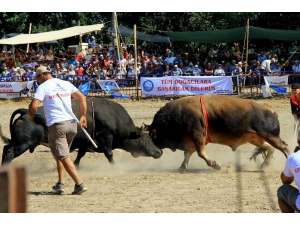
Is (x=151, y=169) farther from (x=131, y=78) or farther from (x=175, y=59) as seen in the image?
(x=175, y=59)

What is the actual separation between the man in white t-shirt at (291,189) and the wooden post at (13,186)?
326 centimetres

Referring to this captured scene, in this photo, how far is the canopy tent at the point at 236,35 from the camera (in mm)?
26438

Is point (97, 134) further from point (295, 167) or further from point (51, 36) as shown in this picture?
point (51, 36)

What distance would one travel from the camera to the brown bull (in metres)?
10.4

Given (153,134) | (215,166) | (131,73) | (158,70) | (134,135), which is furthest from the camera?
(158,70)

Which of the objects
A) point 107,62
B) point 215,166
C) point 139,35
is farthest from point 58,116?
point 139,35

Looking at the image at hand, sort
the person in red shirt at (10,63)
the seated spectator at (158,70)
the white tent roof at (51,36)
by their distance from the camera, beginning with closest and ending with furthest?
the seated spectator at (158,70)
the person in red shirt at (10,63)
the white tent roof at (51,36)

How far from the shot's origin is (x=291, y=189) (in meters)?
5.60

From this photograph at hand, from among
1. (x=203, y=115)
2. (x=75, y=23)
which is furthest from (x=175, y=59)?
(x=203, y=115)

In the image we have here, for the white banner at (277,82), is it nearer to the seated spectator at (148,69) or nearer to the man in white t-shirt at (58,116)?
the seated spectator at (148,69)

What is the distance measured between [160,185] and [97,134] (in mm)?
2175

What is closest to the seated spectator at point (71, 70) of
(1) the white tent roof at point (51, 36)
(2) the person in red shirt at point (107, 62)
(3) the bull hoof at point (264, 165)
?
(2) the person in red shirt at point (107, 62)

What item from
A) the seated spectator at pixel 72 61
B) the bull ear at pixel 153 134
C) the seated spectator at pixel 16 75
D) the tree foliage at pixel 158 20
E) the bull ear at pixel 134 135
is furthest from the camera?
the tree foliage at pixel 158 20

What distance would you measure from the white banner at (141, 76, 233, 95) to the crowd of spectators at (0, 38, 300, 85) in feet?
3.65
